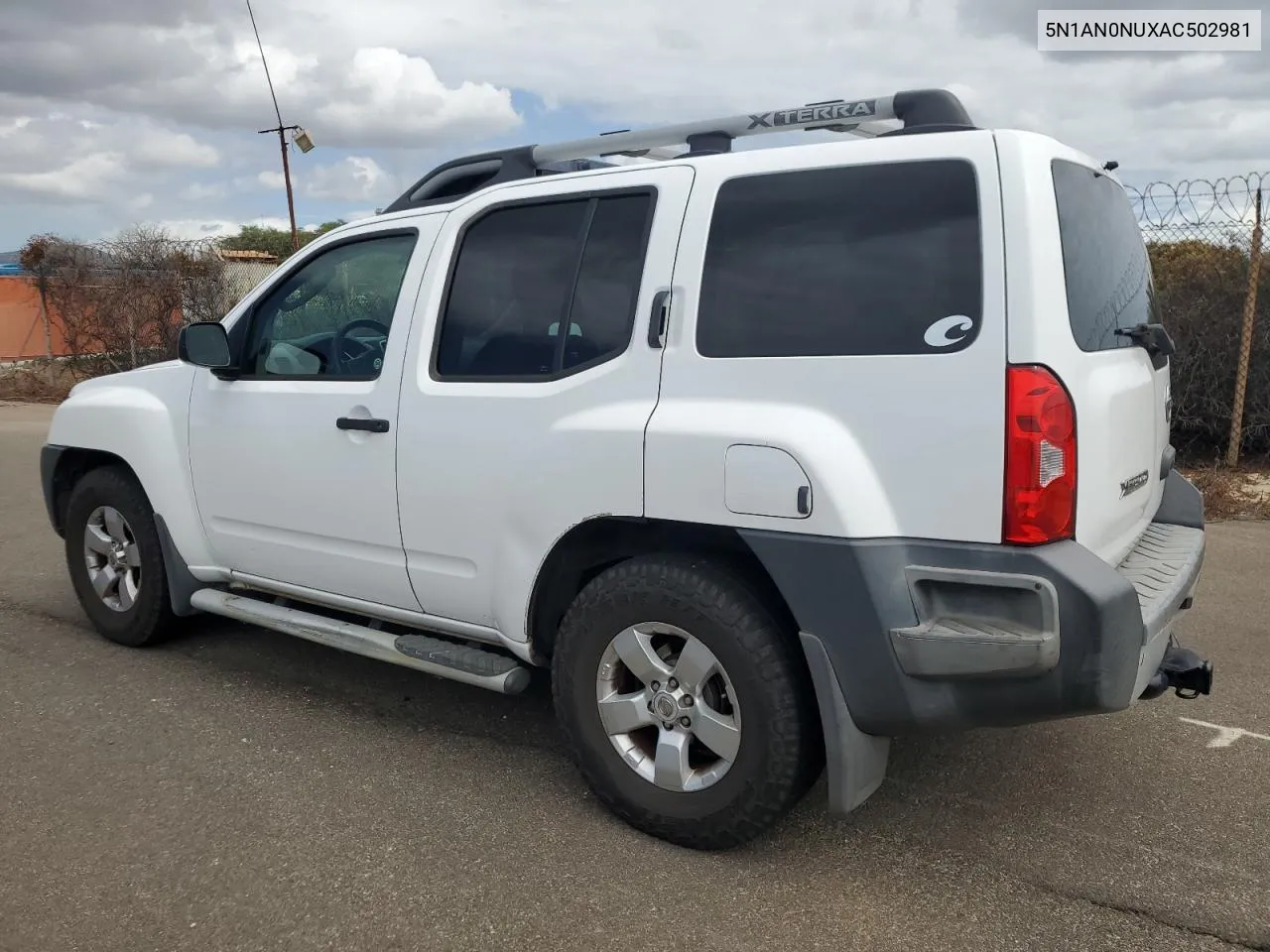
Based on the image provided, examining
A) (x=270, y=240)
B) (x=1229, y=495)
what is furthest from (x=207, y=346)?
(x=270, y=240)

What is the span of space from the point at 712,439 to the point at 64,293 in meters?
17.2

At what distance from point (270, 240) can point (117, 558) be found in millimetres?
38474

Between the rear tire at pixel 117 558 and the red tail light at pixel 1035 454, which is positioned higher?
the red tail light at pixel 1035 454

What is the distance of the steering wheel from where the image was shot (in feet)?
12.6

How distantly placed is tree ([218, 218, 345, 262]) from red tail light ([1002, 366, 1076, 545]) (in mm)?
2769

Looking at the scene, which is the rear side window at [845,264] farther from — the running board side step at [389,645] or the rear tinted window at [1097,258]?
the running board side step at [389,645]

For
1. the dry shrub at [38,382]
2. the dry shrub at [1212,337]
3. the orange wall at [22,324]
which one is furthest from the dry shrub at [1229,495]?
the orange wall at [22,324]

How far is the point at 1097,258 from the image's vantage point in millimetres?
2938

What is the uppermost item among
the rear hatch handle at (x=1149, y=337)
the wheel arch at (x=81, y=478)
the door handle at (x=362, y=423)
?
the rear hatch handle at (x=1149, y=337)

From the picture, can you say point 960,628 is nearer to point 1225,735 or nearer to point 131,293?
point 1225,735

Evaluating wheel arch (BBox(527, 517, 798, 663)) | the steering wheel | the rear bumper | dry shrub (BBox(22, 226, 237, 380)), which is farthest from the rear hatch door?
dry shrub (BBox(22, 226, 237, 380))

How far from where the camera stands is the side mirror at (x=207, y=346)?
160 inches

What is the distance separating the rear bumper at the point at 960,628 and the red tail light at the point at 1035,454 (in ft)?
0.22

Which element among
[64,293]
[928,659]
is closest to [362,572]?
[928,659]
